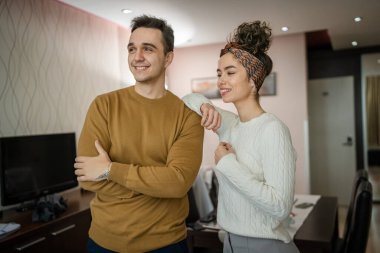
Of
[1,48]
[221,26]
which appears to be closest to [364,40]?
[221,26]

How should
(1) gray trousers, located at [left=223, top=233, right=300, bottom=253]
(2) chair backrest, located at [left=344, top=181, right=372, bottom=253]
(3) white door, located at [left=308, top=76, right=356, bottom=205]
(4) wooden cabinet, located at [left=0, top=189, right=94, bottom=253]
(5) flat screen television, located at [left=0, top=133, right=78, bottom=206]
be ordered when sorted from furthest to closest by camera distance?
(3) white door, located at [left=308, top=76, right=356, bottom=205]
(5) flat screen television, located at [left=0, top=133, right=78, bottom=206]
(4) wooden cabinet, located at [left=0, top=189, right=94, bottom=253]
(2) chair backrest, located at [left=344, top=181, right=372, bottom=253]
(1) gray trousers, located at [left=223, top=233, right=300, bottom=253]

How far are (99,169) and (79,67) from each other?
275 cm

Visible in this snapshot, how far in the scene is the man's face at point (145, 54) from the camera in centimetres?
137

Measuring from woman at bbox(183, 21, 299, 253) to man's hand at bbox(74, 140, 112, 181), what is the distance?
39cm

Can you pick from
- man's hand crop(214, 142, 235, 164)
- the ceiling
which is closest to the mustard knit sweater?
man's hand crop(214, 142, 235, 164)

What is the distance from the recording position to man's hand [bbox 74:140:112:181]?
124 cm

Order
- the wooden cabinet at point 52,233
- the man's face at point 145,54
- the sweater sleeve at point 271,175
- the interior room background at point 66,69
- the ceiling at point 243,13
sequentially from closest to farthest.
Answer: the sweater sleeve at point 271,175 → the man's face at point 145,54 → the wooden cabinet at point 52,233 → the interior room background at point 66,69 → the ceiling at point 243,13

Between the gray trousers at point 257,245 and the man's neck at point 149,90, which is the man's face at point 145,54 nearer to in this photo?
the man's neck at point 149,90

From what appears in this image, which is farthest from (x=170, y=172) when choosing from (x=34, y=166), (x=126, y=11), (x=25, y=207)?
(x=126, y=11)

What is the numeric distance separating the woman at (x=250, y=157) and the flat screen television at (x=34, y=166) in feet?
5.80

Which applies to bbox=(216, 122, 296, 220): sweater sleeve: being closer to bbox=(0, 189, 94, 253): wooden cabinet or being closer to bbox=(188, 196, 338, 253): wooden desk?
bbox=(188, 196, 338, 253): wooden desk

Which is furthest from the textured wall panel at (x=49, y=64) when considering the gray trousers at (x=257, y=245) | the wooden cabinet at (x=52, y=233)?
the gray trousers at (x=257, y=245)

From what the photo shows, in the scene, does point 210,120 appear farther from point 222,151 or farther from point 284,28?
point 284,28

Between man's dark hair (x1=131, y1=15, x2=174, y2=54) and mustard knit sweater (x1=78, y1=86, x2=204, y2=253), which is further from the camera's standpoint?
man's dark hair (x1=131, y1=15, x2=174, y2=54)
